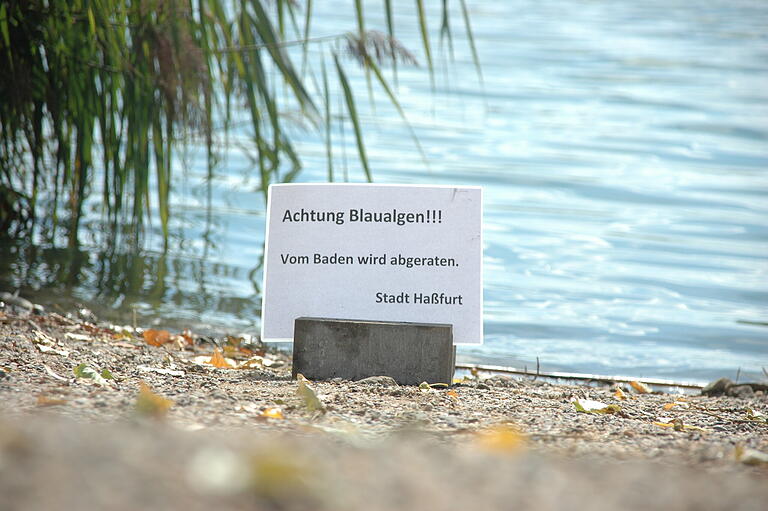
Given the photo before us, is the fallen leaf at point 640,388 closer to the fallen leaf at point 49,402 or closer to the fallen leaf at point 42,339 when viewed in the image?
the fallen leaf at point 42,339

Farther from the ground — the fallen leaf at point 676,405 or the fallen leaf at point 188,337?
the fallen leaf at point 188,337

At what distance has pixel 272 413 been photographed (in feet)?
5.23

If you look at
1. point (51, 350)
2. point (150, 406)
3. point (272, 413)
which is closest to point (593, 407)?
point (272, 413)

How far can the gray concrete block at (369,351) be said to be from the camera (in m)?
2.15

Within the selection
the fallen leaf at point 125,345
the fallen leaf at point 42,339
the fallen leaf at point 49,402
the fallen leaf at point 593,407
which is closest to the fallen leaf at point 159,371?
the fallen leaf at point 42,339

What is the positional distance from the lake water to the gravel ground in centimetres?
81

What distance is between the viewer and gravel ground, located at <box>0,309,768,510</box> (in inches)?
34.9

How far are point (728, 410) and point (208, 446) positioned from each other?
62.0 inches

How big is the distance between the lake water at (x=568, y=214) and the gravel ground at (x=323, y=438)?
815 millimetres

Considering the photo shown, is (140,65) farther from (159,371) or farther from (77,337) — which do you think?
(159,371)

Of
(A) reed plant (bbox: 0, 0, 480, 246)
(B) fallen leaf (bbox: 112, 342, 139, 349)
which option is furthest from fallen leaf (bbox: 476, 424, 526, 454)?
(A) reed plant (bbox: 0, 0, 480, 246)

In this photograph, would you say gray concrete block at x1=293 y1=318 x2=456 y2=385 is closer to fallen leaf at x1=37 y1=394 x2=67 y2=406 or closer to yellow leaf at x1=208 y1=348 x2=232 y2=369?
yellow leaf at x1=208 y1=348 x2=232 y2=369

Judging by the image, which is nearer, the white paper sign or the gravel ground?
the gravel ground

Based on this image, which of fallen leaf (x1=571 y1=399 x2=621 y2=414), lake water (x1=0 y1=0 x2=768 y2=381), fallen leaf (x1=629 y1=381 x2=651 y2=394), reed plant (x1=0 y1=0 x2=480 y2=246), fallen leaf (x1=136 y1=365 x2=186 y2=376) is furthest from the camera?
lake water (x1=0 y1=0 x2=768 y2=381)
